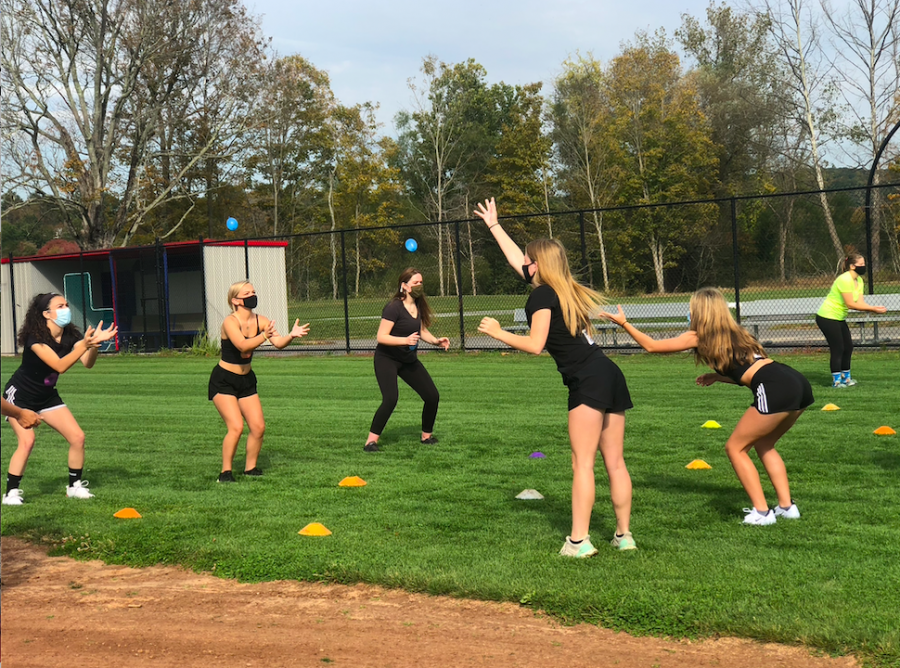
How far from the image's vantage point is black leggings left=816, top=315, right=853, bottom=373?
12.1m

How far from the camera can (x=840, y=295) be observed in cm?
1222

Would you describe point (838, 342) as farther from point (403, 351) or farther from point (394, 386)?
point (394, 386)

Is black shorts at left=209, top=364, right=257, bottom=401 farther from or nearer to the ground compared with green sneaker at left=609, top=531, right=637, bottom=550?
farther from the ground

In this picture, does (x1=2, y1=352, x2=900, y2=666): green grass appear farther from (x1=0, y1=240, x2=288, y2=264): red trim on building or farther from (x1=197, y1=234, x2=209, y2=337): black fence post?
(x1=0, y1=240, x2=288, y2=264): red trim on building

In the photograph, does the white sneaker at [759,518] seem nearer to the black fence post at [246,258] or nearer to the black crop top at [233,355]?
the black crop top at [233,355]

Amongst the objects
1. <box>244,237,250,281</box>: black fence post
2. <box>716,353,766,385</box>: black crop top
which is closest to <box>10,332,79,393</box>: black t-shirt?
<box>716,353,766,385</box>: black crop top

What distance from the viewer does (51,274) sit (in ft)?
90.6

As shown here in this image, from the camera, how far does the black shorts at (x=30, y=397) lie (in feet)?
22.8

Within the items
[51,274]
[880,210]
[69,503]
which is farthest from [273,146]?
[69,503]

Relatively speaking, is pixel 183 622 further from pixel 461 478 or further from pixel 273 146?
pixel 273 146

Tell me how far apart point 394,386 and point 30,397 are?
3.58 metres

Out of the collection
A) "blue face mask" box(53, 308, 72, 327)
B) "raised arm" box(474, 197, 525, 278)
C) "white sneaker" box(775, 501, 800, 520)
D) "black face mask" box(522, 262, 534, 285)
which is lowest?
"white sneaker" box(775, 501, 800, 520)

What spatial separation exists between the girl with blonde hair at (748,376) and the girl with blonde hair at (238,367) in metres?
3.41

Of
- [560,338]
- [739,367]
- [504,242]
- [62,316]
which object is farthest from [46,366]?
[739,367]
